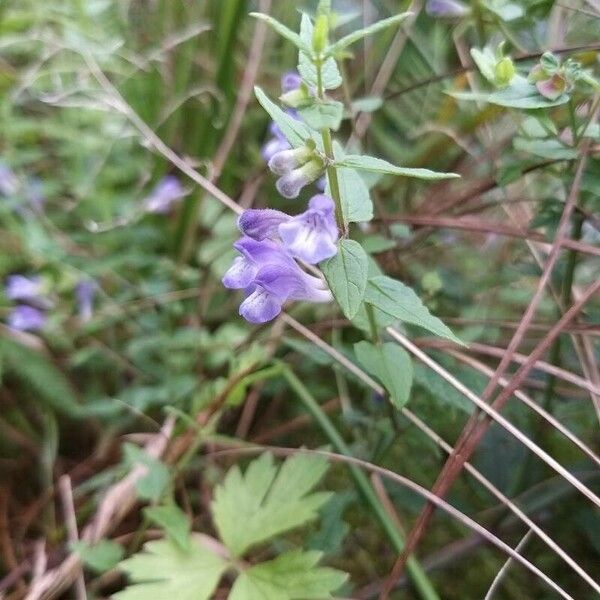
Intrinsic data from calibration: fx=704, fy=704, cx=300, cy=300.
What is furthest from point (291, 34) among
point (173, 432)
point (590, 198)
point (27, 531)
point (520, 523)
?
point (27, 531)

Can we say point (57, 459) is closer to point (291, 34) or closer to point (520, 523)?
point (520, 523)

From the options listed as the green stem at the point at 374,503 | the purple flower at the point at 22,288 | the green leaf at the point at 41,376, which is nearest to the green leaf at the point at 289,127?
the green stem at the point at 374,503

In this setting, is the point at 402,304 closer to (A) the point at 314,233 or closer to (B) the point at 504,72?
(A) the point at 314,233

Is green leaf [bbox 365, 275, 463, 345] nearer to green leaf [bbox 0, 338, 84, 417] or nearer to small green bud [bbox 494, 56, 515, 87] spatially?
small green bud [bbox 494, 56, 515, 87]

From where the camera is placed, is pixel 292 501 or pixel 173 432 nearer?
pixel 292 501

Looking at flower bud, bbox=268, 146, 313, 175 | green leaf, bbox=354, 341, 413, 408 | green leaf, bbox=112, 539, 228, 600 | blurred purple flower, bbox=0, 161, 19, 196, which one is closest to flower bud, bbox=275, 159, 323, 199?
flower bud, bbox=268, 146, 313, 175

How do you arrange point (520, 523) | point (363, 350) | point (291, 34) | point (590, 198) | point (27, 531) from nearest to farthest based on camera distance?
point (291, 34), point (363, 350), point (590, 198), point (520, 523), point (27, 531)
